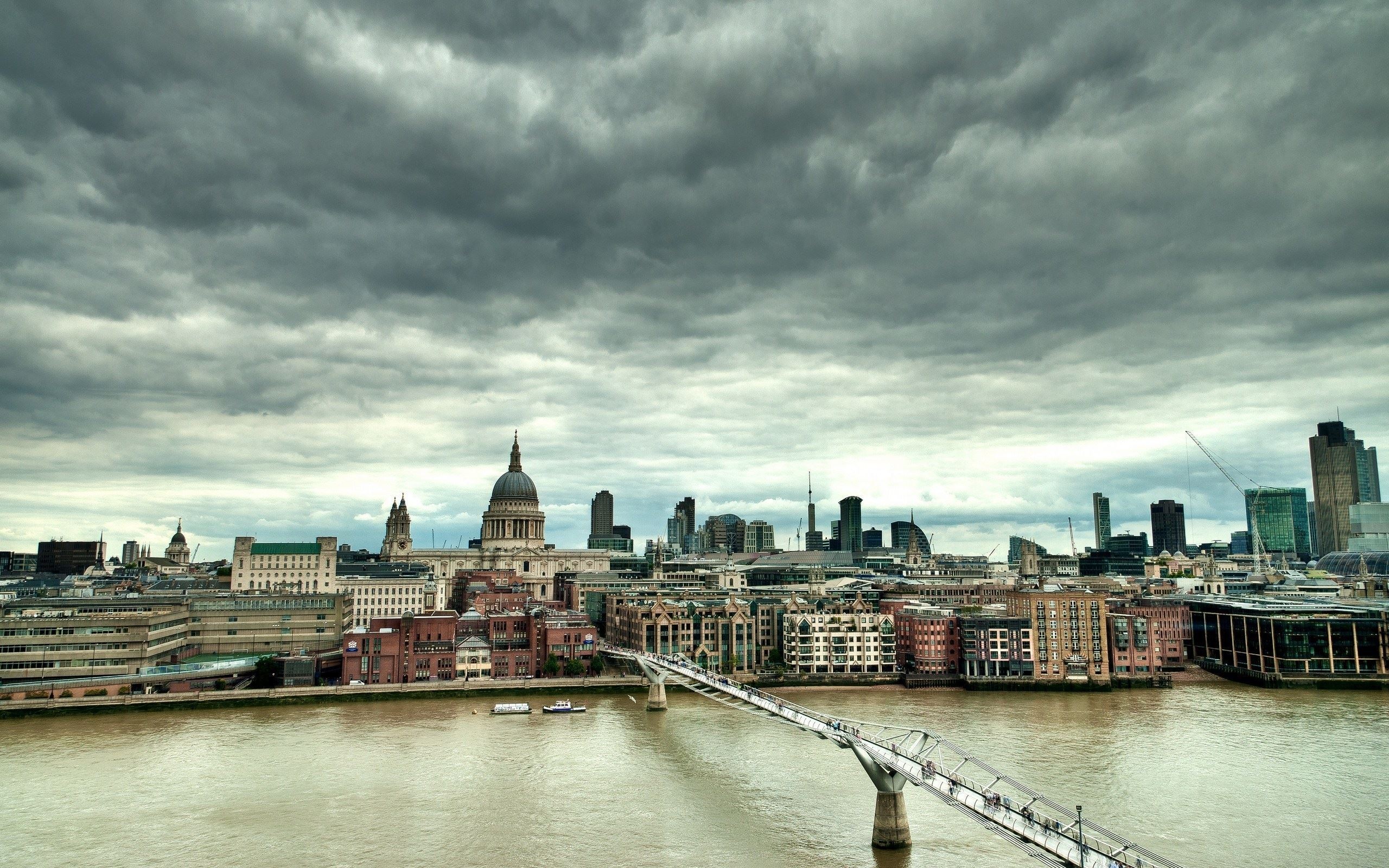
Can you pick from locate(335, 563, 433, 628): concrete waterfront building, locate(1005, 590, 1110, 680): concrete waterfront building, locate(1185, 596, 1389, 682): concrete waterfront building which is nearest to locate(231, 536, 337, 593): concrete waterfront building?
locate(335, 563, 433, 628): concrete waterfront building

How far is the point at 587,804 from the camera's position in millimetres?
35969

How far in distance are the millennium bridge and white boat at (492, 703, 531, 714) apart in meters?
20.5

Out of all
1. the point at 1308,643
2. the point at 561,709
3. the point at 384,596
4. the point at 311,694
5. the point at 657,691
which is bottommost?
the point at 561,709

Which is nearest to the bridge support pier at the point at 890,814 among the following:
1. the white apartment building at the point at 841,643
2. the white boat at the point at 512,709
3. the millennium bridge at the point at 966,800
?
the millennium bridge at the point at 966,800

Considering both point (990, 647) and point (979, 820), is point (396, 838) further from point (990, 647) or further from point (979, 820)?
point (990, 647)

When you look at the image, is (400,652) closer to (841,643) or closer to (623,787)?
(841,643)

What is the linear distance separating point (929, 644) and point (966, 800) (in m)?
50.6

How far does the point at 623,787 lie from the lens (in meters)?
38.8

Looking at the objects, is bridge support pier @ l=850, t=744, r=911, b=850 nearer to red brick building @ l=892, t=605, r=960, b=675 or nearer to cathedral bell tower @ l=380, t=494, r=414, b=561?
red brick building @ l=892, t=605, r=960, b=675

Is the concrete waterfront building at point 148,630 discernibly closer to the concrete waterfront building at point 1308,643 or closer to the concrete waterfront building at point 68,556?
the concrete waterfront building at point 1308,643

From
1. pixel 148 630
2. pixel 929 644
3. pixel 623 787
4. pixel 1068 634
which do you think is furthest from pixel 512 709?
pixel 1068 634

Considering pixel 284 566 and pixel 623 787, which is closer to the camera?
pixel 623 787

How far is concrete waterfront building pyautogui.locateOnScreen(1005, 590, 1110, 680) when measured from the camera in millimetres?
73688

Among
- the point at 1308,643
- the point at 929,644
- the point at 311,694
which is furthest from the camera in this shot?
the point at 1308,643
